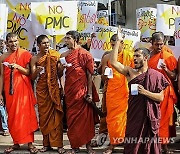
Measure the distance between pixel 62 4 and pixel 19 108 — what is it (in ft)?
5.44

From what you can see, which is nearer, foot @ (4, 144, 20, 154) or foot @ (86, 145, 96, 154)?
foot @ (86, 145, 96, 154)

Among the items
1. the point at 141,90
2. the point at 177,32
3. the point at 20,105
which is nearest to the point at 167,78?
the point at 177,32

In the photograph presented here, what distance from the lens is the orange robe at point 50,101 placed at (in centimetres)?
583

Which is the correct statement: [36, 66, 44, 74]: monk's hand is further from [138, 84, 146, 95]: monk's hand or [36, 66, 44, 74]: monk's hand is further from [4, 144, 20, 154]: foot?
[138, 84, 146, 95]: monk's hand

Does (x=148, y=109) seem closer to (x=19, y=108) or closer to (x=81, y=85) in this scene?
(x=81, y=85)

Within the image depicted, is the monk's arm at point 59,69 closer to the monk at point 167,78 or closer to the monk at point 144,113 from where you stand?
the monk at point 167,78

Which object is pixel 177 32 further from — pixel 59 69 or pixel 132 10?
pixel 132 10

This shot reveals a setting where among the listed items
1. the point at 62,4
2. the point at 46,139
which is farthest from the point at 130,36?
the point at 46,139

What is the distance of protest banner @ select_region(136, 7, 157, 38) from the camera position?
7.92 metres

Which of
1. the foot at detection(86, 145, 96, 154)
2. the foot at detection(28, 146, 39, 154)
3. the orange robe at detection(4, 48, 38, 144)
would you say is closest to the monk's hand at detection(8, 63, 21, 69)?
the orange robe at detection(4, 48, 38, 144)

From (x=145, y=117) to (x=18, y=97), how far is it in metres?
2.07

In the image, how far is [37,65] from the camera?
19.3ft

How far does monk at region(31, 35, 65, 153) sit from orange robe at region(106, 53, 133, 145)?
2.26ft

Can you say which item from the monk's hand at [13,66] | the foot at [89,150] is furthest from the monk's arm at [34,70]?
the foot at [89,150]
